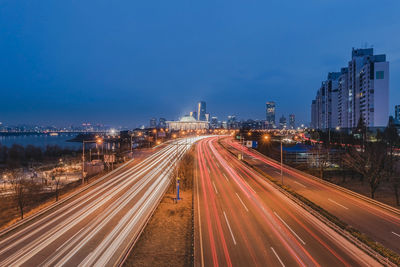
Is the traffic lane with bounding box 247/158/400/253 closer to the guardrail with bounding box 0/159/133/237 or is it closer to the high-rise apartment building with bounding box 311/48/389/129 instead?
the guardrail with bounding box 0/159/133/237

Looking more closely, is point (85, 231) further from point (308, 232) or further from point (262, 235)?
point (308, 232)

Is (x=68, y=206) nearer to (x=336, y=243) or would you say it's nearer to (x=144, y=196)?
(x=144, y=196)

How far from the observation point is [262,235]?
14.2 meters

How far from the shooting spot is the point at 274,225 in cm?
1557

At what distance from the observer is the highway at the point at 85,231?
12.0 meters

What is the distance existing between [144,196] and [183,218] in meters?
6.88

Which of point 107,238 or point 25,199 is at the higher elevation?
point 107,238

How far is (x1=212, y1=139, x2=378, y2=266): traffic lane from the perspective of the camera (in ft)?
38.1

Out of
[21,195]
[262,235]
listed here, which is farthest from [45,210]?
[262,235]

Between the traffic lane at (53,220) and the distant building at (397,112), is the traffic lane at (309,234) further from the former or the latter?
the distant building at (397,112)

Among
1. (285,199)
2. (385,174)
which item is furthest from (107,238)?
(385,174)

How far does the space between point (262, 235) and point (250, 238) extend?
0.96 meters

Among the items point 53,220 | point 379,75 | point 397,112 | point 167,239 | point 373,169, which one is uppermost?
point 379,75

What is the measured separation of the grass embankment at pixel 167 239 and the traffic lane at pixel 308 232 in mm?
7283
